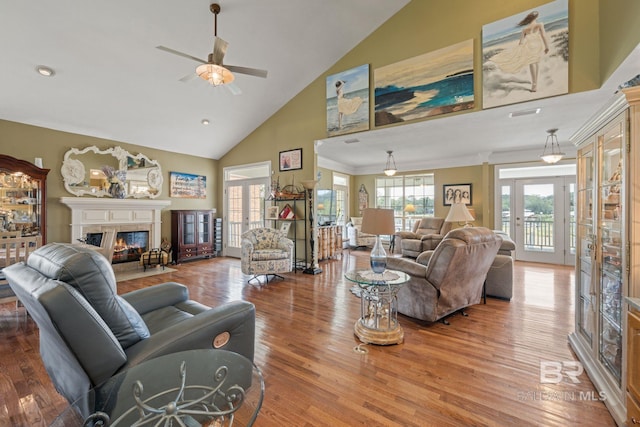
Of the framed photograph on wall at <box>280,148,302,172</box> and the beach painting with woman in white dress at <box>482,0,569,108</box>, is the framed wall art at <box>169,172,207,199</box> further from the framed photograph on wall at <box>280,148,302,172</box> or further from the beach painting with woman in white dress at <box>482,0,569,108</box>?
the beach painting with woman in white dress at <box>482,0,569,108</box>

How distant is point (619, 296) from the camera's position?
5.50 ft

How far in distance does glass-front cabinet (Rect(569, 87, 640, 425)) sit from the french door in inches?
183

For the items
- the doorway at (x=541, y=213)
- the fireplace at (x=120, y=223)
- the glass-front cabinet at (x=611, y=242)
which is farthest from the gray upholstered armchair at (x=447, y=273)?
the fireplace at (x=120, y=223)

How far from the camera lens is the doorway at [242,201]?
20.9 ft

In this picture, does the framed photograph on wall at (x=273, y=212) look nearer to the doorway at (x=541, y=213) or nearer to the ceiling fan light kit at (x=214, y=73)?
the ceiling fan light kit at (x=214, y=73)

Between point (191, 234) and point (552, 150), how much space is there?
8.27 meters

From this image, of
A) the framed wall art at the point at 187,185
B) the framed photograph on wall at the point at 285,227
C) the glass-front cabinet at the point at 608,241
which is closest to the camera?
the glass-front cabinet at the point at 608,241

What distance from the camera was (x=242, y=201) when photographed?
22.1ft

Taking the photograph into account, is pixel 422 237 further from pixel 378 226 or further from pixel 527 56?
pixel 378 226

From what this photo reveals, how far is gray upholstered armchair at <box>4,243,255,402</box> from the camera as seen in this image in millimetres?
1095

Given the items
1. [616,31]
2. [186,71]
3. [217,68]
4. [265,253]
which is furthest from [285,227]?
[616,31]

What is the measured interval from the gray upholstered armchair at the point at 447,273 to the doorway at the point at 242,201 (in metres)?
4.17

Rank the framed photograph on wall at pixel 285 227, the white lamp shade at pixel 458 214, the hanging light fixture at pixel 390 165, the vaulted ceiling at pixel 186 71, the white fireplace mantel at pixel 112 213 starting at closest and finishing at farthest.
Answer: the vaulted ceiling at pixel 186 71
the white lamp shade at pixel 458 214
the white fireplace mantel at pixel 112 213
the framed photograph on wall at pixel 285 227
the hanging light fixture at pixel 390 165

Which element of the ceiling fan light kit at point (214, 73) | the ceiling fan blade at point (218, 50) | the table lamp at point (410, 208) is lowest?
the table lamp at point (410, 208)
